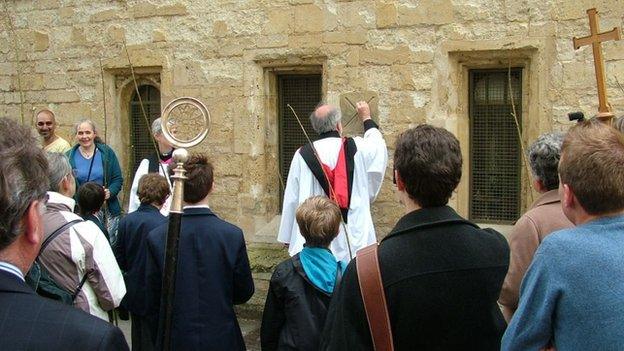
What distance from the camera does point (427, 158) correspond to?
2451 millimetres

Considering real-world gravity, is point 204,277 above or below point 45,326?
below

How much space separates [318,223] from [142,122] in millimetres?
5002

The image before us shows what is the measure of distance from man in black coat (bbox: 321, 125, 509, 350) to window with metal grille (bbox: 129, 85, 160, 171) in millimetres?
5960

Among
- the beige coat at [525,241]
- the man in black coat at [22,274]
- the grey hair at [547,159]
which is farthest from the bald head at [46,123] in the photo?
the man in black coat at [22,274]

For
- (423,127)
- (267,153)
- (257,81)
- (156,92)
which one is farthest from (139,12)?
(423,127)

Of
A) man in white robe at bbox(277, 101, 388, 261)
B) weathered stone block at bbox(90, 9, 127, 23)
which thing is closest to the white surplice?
man in white robe at bbox(277, 101, 388, 261)

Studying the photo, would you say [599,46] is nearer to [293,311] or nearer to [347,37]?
[293,311]

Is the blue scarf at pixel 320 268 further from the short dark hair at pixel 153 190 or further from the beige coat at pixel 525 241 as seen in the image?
the short dark hair at pixel 153 190

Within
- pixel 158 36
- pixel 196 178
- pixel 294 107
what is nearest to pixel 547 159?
pixel 196 178

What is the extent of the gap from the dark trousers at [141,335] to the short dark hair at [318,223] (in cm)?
125

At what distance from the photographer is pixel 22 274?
5.38ft

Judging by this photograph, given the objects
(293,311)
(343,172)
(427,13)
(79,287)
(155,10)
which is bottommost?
(293,311)

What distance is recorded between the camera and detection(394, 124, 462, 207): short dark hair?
2451mm

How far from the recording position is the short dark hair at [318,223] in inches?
142
